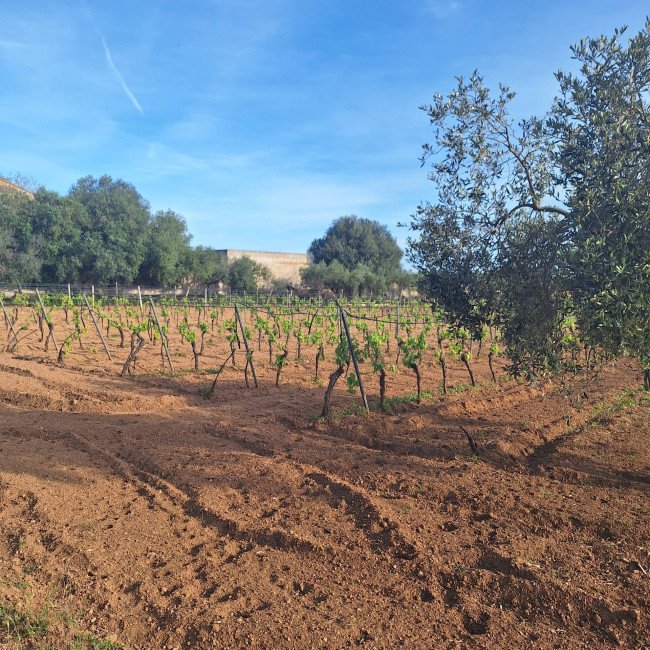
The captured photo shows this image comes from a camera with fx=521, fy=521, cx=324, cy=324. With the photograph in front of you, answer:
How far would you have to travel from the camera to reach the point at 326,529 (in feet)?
17.2

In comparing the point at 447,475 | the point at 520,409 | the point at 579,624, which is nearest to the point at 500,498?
the point at 447,475

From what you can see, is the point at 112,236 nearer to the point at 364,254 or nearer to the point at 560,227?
the point at 364,254

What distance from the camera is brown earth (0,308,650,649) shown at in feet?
12.4

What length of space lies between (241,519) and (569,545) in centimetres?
321

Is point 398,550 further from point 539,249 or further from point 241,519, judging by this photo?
point 539,249

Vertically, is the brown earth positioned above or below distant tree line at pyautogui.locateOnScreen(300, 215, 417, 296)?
below

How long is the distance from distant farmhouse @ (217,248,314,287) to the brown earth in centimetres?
4852

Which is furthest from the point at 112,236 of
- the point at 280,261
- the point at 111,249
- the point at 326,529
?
the point at 326,529

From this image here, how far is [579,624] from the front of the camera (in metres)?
3.72

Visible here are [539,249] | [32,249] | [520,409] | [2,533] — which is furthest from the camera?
[32,249]

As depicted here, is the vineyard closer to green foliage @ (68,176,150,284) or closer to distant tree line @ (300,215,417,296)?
green foliage @ (68,176,150,284)

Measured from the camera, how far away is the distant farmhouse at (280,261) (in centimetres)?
5774

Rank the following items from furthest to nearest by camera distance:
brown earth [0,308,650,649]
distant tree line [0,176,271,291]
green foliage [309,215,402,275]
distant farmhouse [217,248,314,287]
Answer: green foliage [309,215,402,275], distant farmhouse [217,248,314,287], distant tree line [0,176,271,291], brown earth [0,308,650,649]

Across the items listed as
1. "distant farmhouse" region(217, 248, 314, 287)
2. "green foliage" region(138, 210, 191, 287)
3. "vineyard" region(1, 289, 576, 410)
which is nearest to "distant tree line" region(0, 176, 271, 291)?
"green foliage" region(138, 210, 191, 287)
